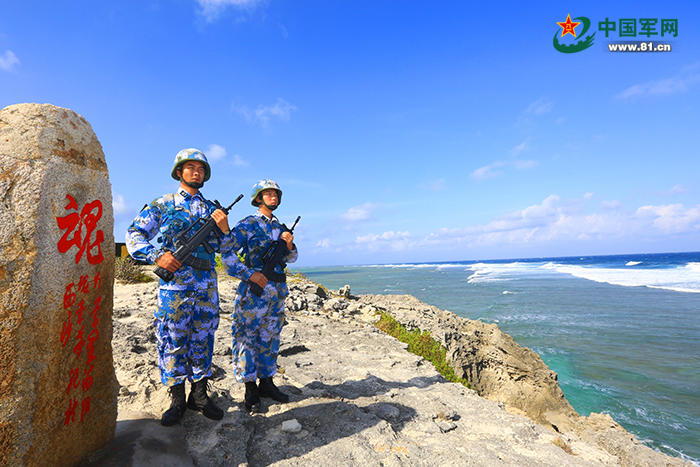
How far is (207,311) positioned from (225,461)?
125 cm

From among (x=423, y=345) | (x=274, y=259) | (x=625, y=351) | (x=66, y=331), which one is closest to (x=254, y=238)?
(x=274, y=259)

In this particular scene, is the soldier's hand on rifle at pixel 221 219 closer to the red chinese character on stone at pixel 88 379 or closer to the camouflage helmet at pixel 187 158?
the camouflage helmet at pixel 187 158

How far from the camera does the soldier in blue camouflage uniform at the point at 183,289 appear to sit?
3025mm

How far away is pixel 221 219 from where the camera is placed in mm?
3342

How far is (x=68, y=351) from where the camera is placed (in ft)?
7.54

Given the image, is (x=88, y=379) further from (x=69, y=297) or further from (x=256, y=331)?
(x=256, y=331)

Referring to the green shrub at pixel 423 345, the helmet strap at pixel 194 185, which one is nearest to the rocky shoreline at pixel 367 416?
the green shrub at pixel 423 345

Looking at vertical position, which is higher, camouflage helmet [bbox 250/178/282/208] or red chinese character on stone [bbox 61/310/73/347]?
camouflage helmet [bbox 250/178/282/208]

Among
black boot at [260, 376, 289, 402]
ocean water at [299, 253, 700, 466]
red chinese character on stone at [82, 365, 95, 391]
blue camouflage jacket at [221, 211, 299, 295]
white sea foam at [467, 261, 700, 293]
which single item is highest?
blue camouflage jacket at [221, 211, 299, 295]

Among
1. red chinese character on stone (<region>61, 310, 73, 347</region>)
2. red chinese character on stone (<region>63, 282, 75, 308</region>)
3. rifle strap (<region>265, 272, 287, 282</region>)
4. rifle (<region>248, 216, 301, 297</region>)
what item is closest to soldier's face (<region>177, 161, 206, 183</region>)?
rifle (<region>248, 216, 301, 297</region>)

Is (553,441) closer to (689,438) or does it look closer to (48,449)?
(48,449)

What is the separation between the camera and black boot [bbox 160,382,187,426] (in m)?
3.00

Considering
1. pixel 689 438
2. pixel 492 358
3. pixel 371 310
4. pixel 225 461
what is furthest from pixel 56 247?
pixel 689 438

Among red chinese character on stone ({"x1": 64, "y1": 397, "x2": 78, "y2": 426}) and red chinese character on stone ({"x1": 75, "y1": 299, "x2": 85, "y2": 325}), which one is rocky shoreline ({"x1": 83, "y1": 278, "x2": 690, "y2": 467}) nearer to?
red chinese character on stone ({"x1": 64, "y1": 397, "x2": 78, "y2": 426})
